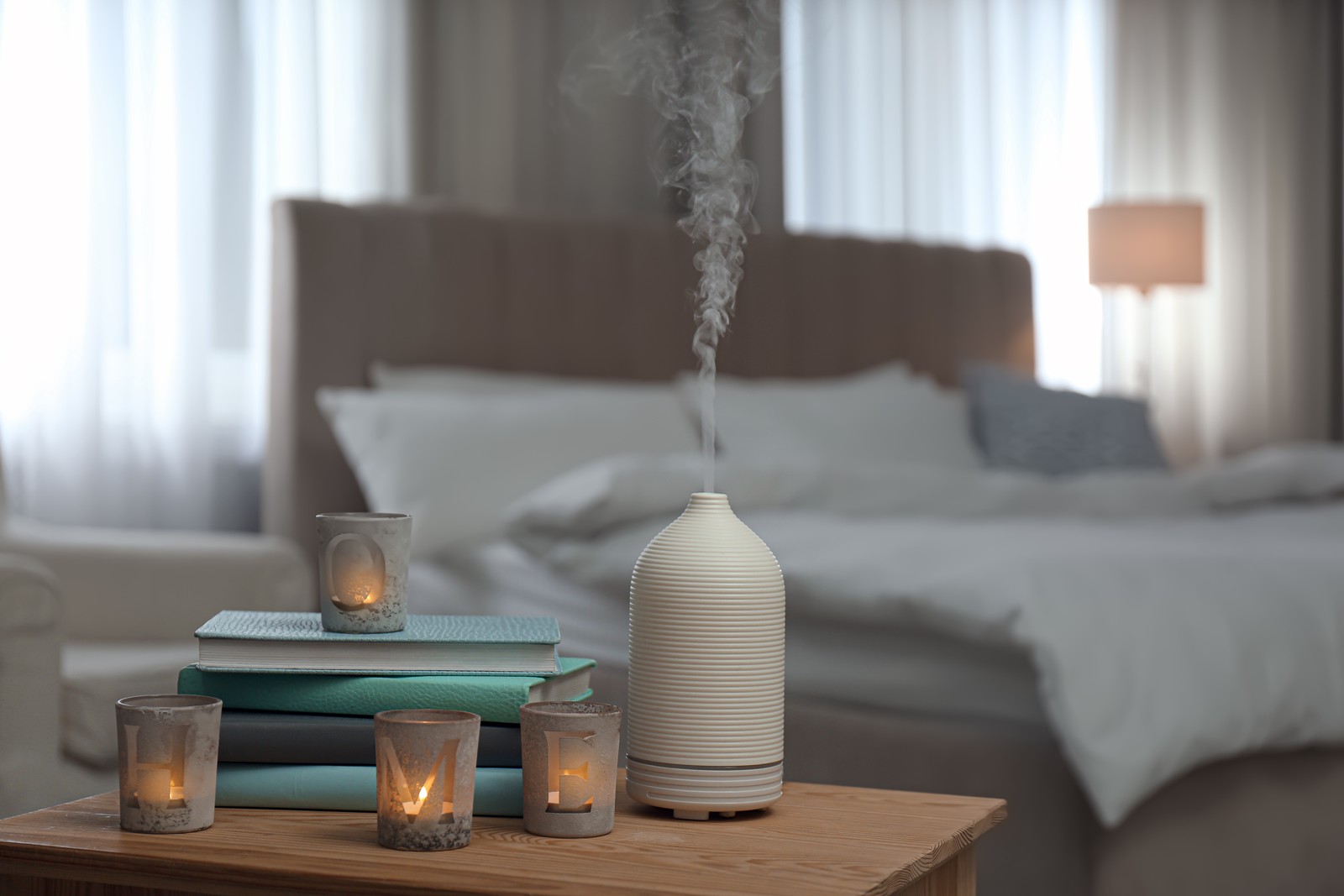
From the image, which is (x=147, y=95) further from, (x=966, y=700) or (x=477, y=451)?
(x=966, y=700)

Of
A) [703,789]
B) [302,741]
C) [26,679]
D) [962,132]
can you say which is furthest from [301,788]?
[962,132]

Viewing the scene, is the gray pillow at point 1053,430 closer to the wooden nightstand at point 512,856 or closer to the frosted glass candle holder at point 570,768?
the wooden nightstand at point 512,856

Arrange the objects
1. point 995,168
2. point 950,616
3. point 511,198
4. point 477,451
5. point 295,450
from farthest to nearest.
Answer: point 995,168
point 511,198
point 295,450
point 477,451
point 950,616

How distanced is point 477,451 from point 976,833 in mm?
1873

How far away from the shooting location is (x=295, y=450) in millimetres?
3102

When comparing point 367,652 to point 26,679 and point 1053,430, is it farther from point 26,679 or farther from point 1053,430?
point 1053,430

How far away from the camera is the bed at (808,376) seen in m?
1.83

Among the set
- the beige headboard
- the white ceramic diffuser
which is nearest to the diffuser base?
the white ceramic diffuser

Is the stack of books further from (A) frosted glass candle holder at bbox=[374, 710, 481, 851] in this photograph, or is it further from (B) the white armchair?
(B) the white armchair

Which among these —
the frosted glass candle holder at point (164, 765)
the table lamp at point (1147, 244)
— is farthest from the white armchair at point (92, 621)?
the table lamp at point (1147, 244)

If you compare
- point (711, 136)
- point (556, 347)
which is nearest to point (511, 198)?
point (556, 347)

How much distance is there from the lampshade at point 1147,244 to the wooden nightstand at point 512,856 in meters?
3.64

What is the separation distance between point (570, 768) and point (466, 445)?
6.16 ft

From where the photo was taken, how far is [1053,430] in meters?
3.64
